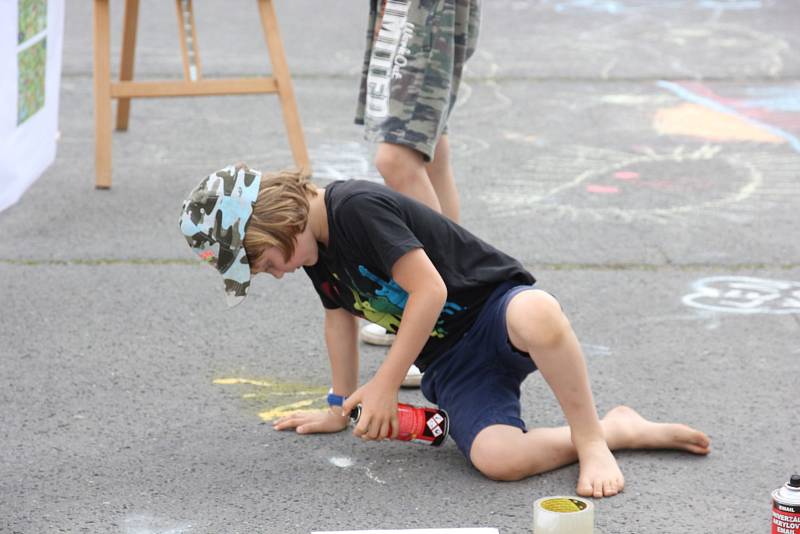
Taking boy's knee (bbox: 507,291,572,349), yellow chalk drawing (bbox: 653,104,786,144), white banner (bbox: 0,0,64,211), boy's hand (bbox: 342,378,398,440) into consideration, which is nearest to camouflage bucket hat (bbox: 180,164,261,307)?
boy's hand (bbox: 342,378,398,440)

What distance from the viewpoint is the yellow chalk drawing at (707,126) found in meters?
5.88

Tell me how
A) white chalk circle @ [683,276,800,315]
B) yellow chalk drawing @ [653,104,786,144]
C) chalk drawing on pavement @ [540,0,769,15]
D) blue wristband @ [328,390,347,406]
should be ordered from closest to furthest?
blue wristband @ [328,390,347,406], white chalk circle @ [683,276,800,315], yellow chalk drawing @ [653,104,786,144], chalk drawing on pavement @ [540,0,769,15]

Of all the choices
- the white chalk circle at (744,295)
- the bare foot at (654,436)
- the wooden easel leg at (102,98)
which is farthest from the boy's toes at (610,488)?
the wooden easel leg at (102,98)

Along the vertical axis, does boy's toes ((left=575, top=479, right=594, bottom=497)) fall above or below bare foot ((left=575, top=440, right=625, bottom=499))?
below

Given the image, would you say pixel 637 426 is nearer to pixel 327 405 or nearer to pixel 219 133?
pixel 327 405

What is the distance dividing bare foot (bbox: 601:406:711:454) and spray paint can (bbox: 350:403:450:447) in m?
0.38

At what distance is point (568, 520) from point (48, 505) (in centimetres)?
113

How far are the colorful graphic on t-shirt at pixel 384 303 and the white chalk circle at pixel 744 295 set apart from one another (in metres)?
1.25

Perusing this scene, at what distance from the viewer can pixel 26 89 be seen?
4.38 meters

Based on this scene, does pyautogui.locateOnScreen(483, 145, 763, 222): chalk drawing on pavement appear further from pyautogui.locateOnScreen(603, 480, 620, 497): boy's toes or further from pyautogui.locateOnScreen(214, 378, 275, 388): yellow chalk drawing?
pyautogui.locateOnScreen(603, 480, 620, 497): boy's toes

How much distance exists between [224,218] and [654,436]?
43.8 inches

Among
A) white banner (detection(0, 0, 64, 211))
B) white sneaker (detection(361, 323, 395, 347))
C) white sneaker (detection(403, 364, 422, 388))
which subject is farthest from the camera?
white banner (detection(0, 0, 64, 211))

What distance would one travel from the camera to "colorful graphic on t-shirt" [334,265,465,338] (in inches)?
112

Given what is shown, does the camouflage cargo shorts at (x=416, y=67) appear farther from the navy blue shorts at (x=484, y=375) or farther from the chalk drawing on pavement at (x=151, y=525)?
the chalk drawing on pavement at (x=151, y=525)
